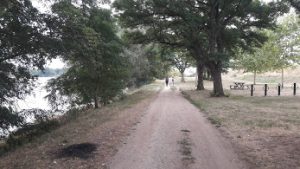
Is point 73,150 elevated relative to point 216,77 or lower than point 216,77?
lower

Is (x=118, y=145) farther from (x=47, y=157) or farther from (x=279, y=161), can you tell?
(x=279, y=161)

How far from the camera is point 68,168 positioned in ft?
26.7

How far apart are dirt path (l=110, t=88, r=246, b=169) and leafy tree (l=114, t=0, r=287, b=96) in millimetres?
15829

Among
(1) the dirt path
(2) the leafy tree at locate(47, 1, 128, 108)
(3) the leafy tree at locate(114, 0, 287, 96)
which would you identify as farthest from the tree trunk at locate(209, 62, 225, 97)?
(1) the dirt path

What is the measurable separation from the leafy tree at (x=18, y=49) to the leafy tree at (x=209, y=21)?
1665 centimetres

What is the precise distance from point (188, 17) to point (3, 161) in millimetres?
20371

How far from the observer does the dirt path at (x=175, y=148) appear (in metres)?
8.28

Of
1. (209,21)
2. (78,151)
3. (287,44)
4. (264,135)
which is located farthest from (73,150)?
(287,44)

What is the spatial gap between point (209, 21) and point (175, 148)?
21.7 meters

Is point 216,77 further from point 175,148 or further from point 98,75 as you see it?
point 175,148

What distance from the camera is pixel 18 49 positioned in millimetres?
12305

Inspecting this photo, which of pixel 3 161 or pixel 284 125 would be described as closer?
pixel 3 161

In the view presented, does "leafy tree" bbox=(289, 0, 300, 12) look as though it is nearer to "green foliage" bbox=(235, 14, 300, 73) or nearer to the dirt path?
the dirt path

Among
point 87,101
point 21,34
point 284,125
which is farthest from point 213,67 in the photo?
point 21,34
